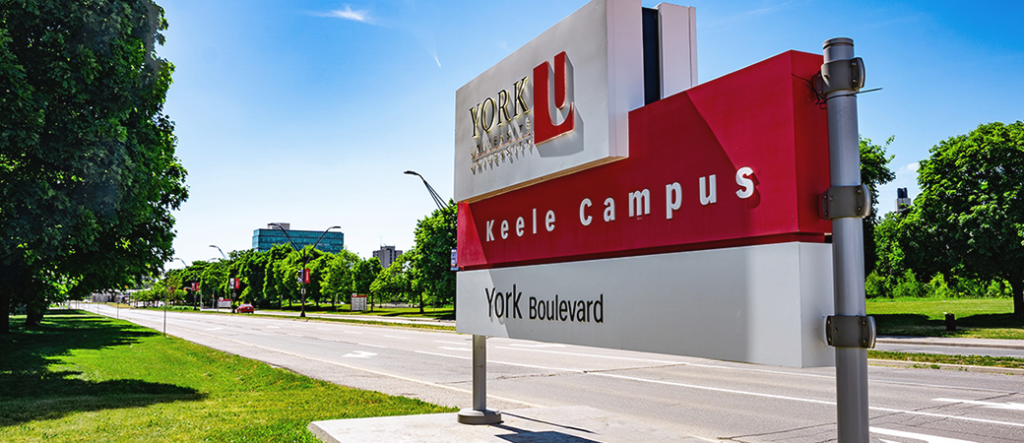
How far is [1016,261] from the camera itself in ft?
92.2

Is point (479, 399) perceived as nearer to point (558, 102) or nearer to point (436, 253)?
point (558, 102)

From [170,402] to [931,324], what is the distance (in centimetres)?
2990

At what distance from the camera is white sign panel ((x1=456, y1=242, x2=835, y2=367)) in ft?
10.00

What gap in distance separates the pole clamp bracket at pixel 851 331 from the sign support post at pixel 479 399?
4.43m

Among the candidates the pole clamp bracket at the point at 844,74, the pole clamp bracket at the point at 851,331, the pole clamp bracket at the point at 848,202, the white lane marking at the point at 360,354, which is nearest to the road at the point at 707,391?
the white lane marking at the point at 360,354

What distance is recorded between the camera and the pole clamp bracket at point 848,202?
2.88 m

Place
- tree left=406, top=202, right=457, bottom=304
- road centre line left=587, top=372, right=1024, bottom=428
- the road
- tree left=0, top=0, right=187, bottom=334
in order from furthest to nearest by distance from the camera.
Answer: tree left=406, top=202, right=457, bottom=304, tree left=0, top=0, right=187, bottom=334, road centre line left=587, top=372, right=1024, bottom=428, the road

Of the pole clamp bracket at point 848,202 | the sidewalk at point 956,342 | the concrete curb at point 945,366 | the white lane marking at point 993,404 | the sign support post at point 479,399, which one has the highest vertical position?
the pole clamp bracket at point 848,202

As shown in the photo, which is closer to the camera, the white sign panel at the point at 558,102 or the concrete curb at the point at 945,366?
the white sign panel at the point at 558,102

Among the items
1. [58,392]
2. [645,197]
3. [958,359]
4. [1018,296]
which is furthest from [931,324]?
[58,392]

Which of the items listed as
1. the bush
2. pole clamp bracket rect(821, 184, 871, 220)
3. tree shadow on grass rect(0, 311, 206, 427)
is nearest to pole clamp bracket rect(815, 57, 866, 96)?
pole clamp bracket rect(821, 184, 871, 220)

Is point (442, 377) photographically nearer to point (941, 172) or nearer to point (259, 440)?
point (259, 440)

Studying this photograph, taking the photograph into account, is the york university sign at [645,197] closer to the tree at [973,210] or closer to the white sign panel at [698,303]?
the white sign panel at [698,303]

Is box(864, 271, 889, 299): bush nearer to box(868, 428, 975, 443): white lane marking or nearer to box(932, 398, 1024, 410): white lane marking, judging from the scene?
box(932, 398, 1024, 410): white lane marking
